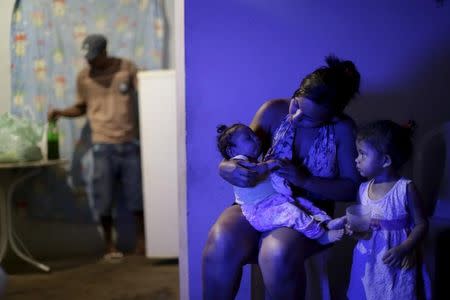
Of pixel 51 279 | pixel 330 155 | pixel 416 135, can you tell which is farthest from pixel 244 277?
pixel 51 279

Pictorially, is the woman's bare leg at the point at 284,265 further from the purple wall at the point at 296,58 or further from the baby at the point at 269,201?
the purple wall at the point at 296,58

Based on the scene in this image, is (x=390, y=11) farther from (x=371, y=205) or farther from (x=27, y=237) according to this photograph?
(x=27, y=237)

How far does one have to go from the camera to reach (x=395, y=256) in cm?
113

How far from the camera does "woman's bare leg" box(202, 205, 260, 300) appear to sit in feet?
3.91

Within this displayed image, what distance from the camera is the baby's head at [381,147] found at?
3.83 ft

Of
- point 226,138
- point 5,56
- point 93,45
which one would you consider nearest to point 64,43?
point 93,45

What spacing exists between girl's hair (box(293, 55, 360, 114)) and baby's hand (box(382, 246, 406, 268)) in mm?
406

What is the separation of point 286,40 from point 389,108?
48cm

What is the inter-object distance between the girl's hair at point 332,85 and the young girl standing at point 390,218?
4.3 inches

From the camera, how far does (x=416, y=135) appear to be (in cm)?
167

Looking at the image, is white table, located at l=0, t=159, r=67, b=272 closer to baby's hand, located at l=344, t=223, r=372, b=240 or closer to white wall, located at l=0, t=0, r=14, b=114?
white wall, located at l=0, t=0, r=14, b=114

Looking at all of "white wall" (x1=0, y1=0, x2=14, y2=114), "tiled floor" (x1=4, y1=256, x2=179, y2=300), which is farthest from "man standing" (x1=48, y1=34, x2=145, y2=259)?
"white wall" (x1=0, y1=0, x2=14, y2=114)

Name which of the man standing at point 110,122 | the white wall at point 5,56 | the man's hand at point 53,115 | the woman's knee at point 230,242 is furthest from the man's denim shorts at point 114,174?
the woman's knee at point 230,242

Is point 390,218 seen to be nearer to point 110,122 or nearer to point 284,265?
point 284,265
